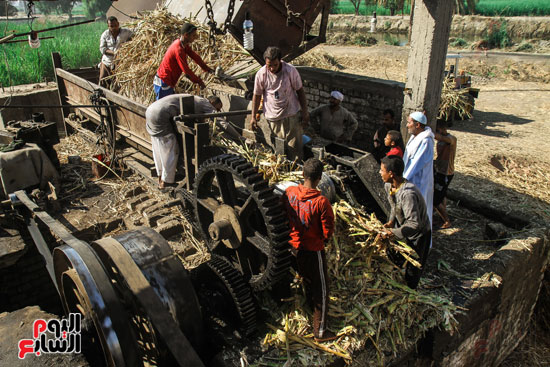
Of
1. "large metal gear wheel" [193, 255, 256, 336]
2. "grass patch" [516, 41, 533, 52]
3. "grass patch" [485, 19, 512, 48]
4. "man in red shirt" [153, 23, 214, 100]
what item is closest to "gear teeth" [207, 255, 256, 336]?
"large metal gear wheel" [193, 255, 256, 336]

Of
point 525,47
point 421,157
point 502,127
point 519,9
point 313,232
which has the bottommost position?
point 502,127

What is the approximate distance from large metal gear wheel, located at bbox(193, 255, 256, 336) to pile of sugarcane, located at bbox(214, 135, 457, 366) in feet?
0.80

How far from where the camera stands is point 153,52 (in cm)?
802

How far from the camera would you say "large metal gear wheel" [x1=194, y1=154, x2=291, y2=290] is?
347 cm

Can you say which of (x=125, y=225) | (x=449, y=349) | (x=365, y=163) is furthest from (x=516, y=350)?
(x=125, y=225)

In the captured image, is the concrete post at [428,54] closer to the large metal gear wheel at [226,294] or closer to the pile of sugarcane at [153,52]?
the pile of sugarcane at [153,52]

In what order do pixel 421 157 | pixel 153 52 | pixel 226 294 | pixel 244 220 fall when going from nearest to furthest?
pixel 244 220, pixel 226 294, pixel 421 157, pixel 153 52

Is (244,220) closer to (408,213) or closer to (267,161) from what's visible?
(267,161)

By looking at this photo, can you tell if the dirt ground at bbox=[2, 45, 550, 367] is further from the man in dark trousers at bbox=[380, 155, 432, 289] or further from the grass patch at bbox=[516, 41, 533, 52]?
the grass patch at bbox=[516, 41, 533, 52]

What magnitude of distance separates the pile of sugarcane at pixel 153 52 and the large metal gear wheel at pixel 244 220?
3.89 m

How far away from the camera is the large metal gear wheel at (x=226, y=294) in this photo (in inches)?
151

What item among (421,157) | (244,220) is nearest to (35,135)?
(244,220)

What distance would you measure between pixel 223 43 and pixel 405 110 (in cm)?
419

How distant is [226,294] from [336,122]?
3633 mm
